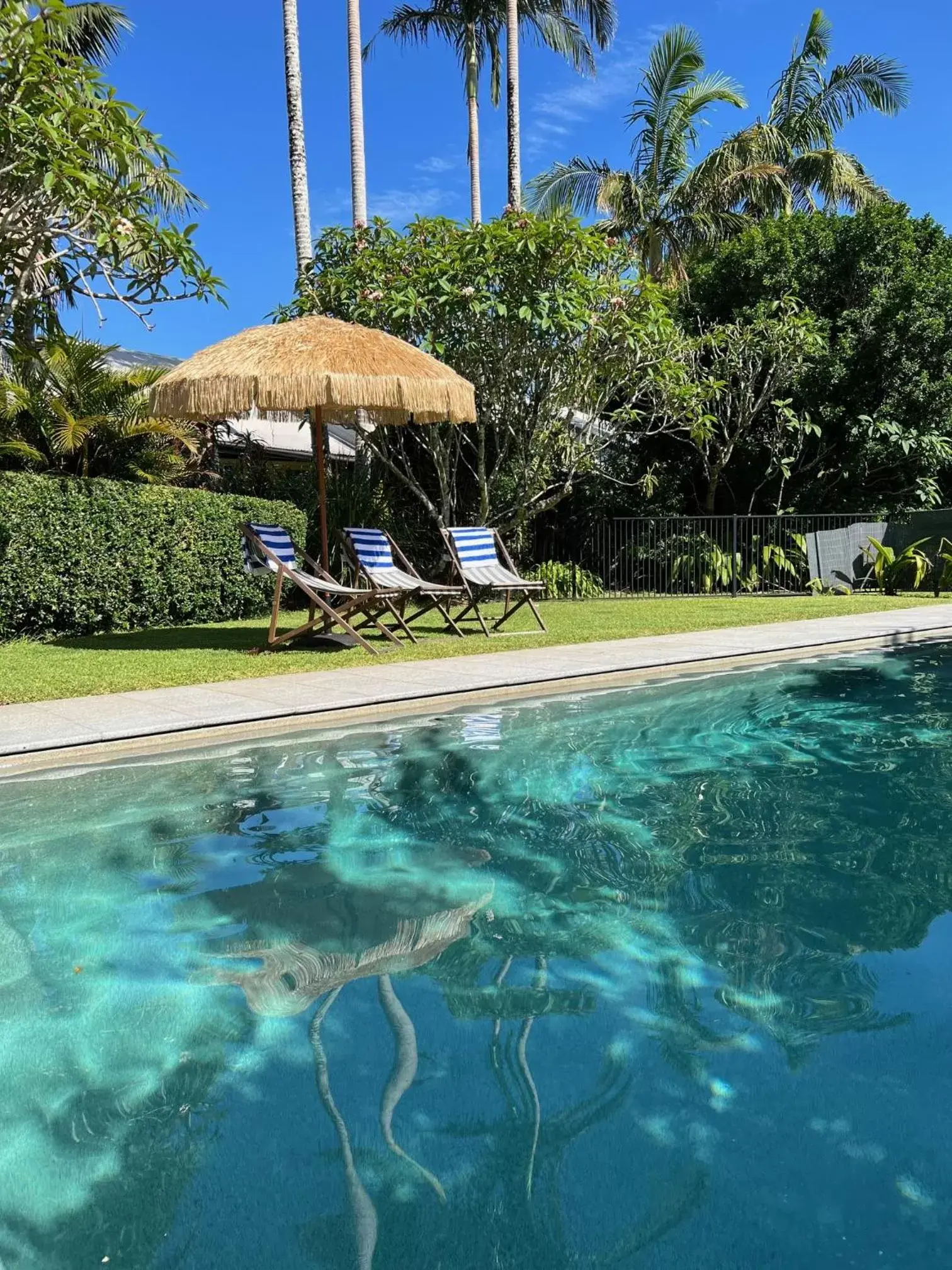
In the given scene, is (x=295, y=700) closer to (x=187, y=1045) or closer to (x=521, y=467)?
(x=187, y=1045)

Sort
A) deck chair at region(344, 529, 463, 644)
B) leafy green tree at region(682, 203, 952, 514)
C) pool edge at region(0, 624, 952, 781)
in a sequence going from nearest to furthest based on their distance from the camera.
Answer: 1. pool edge at region(0, 624, 952, 781)
2. deck chair at region(344, 529, 463, 644)
3. leafy green tree at region(682, 203, 952, 514)

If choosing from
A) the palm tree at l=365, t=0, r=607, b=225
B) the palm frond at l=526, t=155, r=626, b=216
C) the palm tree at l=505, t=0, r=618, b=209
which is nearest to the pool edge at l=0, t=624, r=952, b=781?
the palm tree at l=505, t=0, r=618, b=209

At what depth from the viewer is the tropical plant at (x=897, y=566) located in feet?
61.6

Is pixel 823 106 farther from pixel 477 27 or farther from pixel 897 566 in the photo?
pixel 897 566

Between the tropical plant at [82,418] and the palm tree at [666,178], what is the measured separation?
1282cm

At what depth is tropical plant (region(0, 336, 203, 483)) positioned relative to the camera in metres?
11.8

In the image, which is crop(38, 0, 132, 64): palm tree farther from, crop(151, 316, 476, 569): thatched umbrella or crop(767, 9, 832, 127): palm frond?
crop(151, 316, 476, 569): thatched umbrella

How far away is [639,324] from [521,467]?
3.01 meters

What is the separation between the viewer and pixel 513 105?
23.0 metres

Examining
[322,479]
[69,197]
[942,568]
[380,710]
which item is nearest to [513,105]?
[942,568]

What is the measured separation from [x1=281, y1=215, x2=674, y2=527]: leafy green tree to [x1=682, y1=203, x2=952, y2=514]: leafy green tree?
4725 millimetres

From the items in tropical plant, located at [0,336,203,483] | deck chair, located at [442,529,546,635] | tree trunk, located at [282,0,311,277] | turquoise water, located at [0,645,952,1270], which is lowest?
turquoise water, located at [0,645,952,1270]

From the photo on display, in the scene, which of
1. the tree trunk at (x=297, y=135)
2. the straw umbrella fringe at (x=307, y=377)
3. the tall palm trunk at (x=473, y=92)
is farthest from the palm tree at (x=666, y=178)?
the straw umbrella fringe at (x=307, y=377)

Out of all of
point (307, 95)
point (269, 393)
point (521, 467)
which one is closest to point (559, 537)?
point (521, 467)
